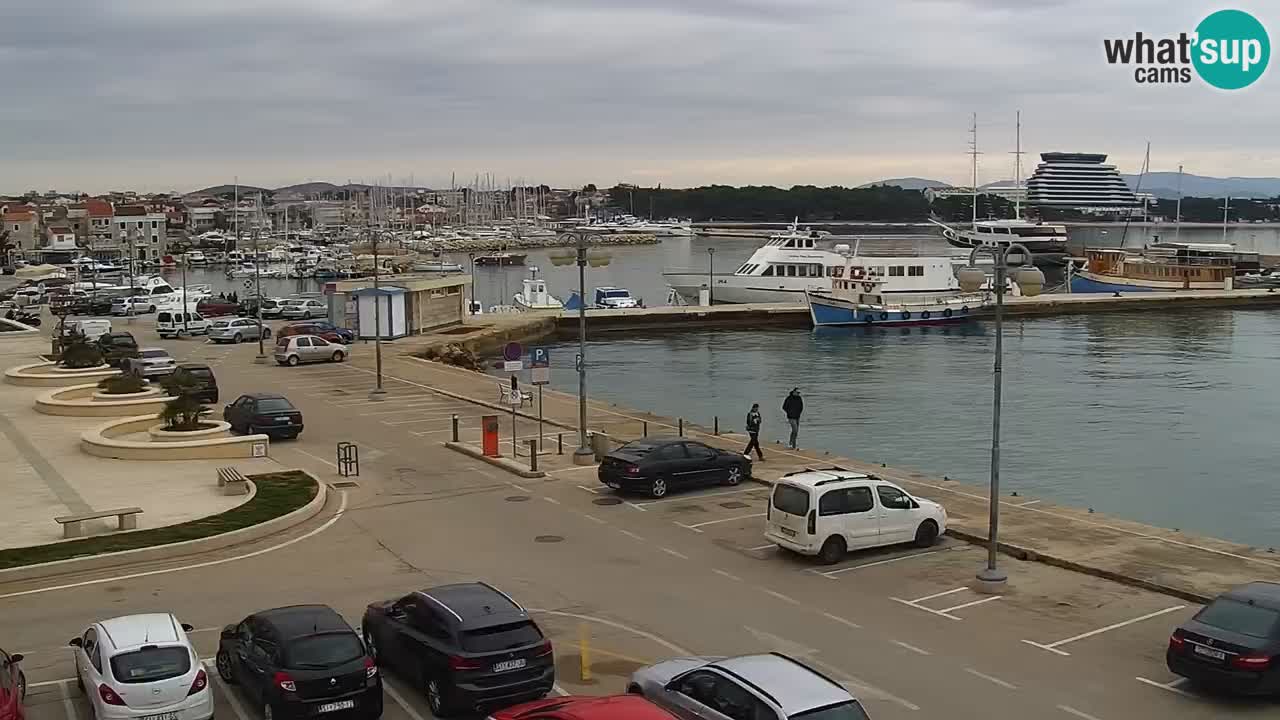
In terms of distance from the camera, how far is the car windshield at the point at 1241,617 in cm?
1353

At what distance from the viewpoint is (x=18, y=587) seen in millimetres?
18109

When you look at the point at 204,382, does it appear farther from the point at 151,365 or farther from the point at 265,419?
the point at 265,419

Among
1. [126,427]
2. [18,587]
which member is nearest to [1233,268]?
[126,427]

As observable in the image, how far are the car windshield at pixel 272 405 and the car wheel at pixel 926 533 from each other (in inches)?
720

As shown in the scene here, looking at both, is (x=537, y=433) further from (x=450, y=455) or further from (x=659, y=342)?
(x=659, y=342)

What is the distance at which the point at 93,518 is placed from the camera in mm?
21000

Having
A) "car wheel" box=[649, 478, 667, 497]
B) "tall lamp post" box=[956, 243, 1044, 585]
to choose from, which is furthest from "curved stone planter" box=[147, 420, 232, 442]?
"tall lamp post" box=[956, 243, 1044, 585]

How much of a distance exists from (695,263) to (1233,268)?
8045cm

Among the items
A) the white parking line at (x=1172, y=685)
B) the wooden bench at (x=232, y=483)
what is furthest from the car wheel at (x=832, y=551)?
the wooden bench at (x=232, y=483)

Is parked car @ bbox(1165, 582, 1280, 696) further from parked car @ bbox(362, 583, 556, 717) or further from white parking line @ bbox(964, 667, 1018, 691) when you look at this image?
parked car @ bbox(362, 583, 556, 717)

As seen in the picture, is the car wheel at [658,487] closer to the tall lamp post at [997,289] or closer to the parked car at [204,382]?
the tall lamp post at [997,289]

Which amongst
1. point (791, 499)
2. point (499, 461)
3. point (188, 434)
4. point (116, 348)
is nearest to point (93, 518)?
point (188, 434)

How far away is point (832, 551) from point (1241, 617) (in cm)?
704

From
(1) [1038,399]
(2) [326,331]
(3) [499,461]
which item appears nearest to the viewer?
(3) [499,461]
